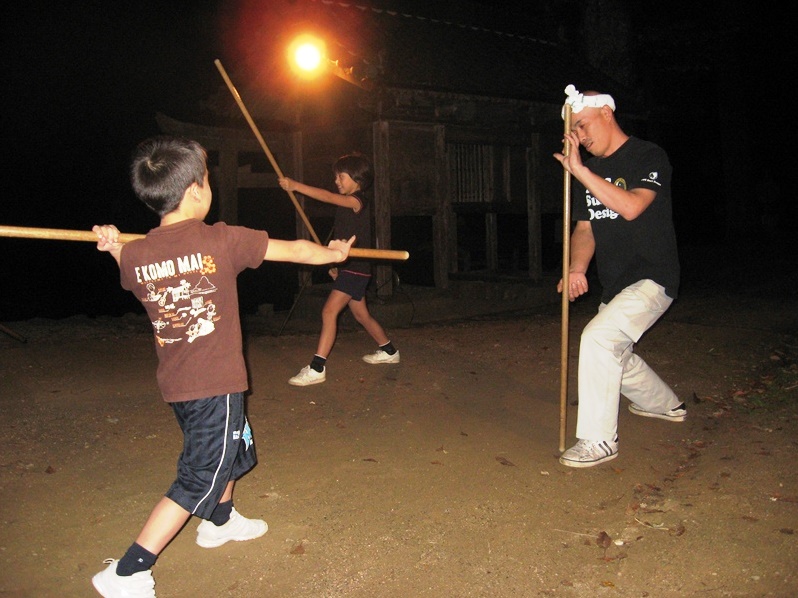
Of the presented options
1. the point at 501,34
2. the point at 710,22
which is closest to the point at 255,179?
the point at 501,34

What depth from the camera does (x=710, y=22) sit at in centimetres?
1788

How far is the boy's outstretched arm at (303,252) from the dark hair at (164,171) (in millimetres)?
409

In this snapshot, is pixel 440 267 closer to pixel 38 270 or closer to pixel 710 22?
pixel 38 270

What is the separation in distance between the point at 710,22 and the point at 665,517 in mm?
17289

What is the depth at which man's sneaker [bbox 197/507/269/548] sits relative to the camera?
337 centimetres

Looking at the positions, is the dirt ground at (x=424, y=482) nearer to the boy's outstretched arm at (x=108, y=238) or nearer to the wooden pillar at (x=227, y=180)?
the boy's outstretched arm at (x=108, y=238)

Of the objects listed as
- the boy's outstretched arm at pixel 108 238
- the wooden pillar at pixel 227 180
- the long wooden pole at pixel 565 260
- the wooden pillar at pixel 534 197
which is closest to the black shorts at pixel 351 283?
the long wooden pole at pixel 565 260

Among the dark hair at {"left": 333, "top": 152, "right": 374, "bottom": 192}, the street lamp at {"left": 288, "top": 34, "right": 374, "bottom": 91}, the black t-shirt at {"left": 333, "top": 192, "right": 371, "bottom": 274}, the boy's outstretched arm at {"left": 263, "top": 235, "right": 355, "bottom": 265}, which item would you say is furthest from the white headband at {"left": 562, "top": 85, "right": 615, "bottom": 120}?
the street lamp at {"left": 288, "top": 34, "right": 374, "bottom": 91}

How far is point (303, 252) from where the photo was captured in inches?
124

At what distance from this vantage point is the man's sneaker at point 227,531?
132 inches

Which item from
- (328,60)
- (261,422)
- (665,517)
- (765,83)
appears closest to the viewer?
(665,517)

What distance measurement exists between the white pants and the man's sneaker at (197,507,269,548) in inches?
76.3

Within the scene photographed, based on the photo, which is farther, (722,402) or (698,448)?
(722,402)

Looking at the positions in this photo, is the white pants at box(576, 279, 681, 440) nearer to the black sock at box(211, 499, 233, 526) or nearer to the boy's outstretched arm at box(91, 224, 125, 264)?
the black sock at box(211, 499, 233, 526)
